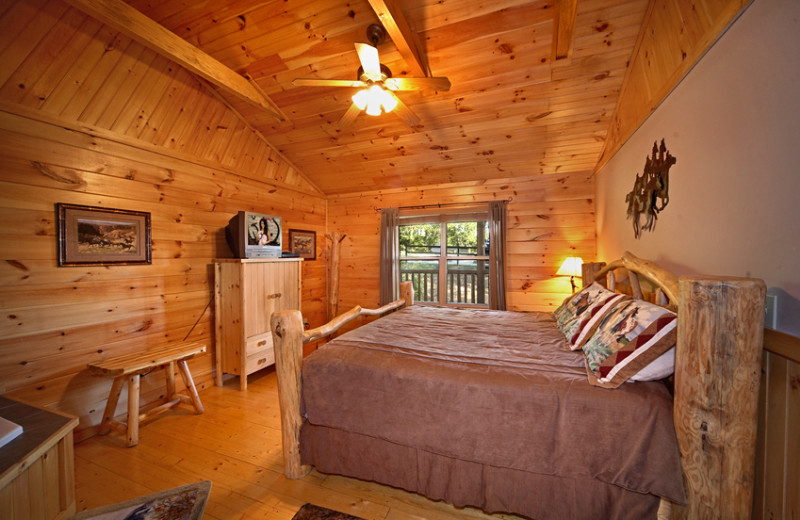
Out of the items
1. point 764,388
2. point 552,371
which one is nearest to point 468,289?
point 552,371

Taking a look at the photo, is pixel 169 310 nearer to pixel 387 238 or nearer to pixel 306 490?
pixel 306 490

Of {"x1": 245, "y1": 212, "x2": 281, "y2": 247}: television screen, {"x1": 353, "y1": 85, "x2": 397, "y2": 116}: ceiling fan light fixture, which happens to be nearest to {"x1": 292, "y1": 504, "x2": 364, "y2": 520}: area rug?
{"x1": 245, "y1": 212, "x2": 281, "y2": 247}: television screen

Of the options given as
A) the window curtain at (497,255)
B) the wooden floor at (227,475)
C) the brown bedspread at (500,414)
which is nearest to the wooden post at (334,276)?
the wooden floor at (227,475)

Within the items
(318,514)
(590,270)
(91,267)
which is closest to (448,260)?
(590,270)

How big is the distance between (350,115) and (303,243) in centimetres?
230

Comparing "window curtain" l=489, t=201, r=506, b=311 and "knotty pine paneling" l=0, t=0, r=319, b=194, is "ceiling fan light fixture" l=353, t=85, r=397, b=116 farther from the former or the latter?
"window curtain" l=489, t=201, r=506, b=311

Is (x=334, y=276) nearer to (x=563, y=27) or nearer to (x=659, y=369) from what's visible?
(x=563, y=27)

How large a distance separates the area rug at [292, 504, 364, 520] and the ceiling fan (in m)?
2.45

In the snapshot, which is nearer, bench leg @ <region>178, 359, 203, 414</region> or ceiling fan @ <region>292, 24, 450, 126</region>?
ceiling fan @ <region>292, 24, 450, 126</region>

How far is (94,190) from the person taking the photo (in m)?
2.14

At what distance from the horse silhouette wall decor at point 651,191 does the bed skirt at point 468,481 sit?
1.65 m

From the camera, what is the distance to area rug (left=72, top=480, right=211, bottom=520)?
1.36 metres

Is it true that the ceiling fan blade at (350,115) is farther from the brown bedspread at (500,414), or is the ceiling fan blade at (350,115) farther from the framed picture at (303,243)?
the framed picture at (303,243)

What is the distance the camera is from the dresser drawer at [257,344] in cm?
280
